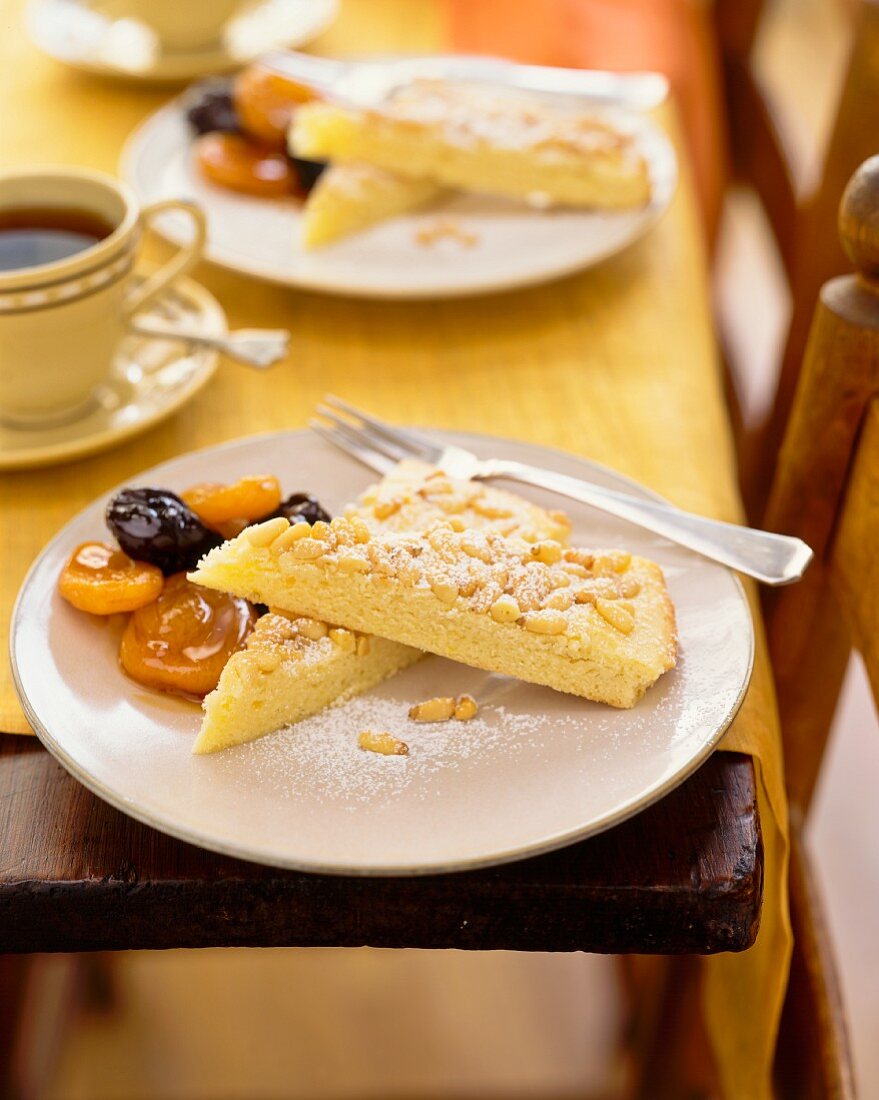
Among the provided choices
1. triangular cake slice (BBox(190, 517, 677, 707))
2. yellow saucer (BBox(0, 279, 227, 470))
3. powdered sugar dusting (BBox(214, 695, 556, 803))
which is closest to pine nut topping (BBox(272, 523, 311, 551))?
triangular cake slice (BBox(190, 517, 677, 707))

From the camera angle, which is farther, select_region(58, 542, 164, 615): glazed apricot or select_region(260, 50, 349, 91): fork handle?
select_region(260, 50, 349, 91): fork handle

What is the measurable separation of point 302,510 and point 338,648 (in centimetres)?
12

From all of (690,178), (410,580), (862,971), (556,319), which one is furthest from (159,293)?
(862,971)

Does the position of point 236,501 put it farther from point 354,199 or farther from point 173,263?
point 354,199

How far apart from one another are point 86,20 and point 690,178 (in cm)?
86

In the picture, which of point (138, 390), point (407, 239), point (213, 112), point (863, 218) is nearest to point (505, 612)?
point (863, 218)

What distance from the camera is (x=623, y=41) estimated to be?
170 centimetres

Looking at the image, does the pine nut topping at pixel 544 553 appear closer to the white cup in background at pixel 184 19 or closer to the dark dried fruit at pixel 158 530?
the dark dried fruit at pixel 158 530

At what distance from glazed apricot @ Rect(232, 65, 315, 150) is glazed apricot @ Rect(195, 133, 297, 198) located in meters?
0.02

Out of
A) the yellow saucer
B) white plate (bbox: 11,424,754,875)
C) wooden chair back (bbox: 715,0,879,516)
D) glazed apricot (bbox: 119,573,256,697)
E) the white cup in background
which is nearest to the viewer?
white plate (bbox: 11,424,754,875)

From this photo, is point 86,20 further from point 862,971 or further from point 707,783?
point 862,971

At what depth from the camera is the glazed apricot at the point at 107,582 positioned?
790 millimetres

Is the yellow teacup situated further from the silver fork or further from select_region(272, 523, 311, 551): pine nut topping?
select_region(272, 523, 311, 551): pine nut topping

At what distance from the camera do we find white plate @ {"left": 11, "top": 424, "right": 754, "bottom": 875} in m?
0.65
